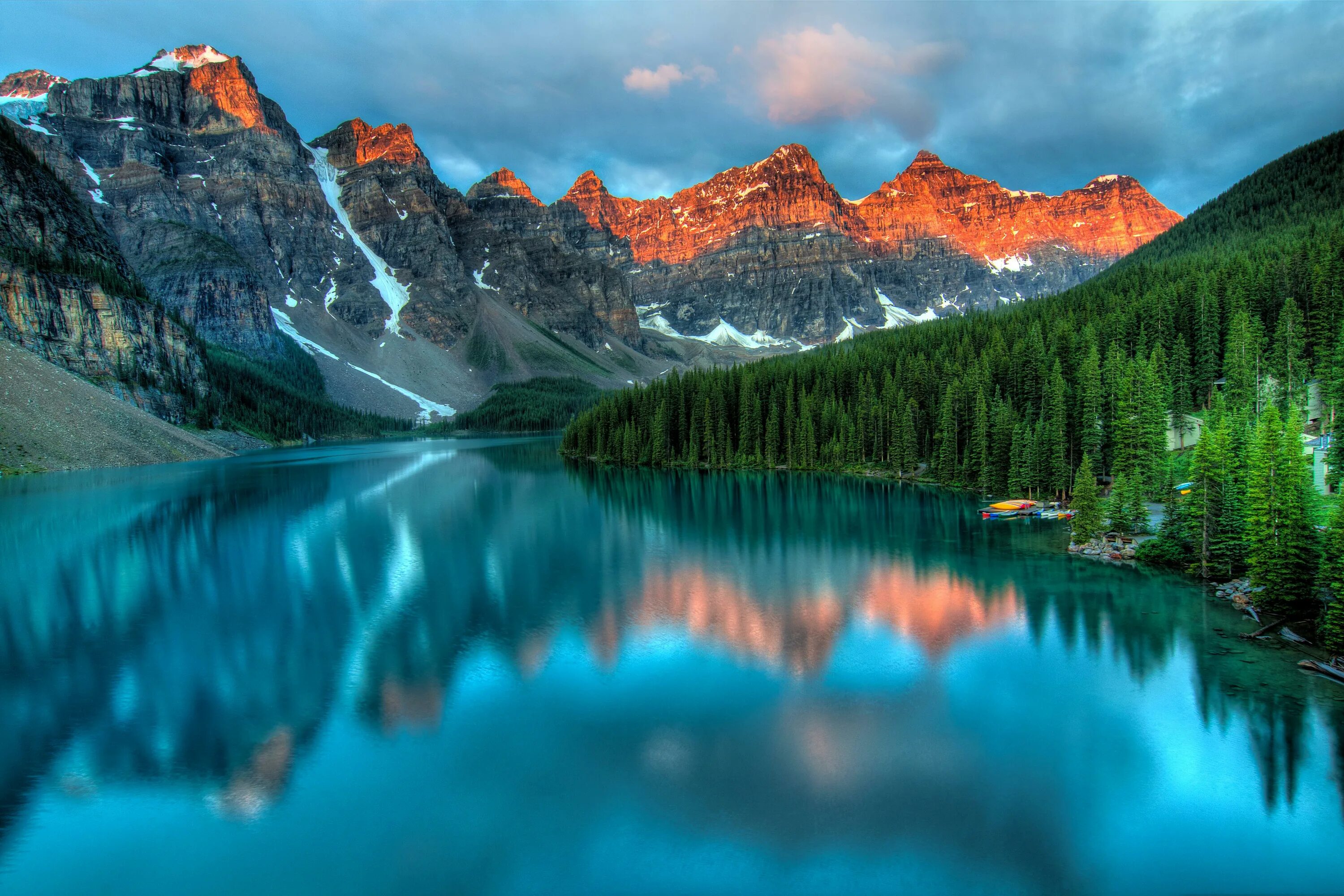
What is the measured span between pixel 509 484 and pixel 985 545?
5188 centimetres

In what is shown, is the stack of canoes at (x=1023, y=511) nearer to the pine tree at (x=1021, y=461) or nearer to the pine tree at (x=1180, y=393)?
the pine tree at (x=1021, y=461)

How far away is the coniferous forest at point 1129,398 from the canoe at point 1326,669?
383cm

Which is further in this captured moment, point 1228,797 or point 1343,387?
point 1343,387

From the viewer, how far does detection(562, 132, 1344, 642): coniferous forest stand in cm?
3052

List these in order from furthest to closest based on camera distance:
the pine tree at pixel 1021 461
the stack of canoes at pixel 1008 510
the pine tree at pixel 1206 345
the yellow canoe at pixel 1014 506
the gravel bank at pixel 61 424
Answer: the gravel bank at pixel 61 424, the pine tree at pixel 1206 345, the pine tree at pixel 1021 461, the yellow canoe at pixel 1014 506, the stack of canoes at pixel 1008 510

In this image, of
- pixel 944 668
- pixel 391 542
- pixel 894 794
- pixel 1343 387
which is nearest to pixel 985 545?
pixel 944 668

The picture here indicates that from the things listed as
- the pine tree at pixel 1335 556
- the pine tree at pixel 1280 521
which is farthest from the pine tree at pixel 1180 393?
the pine tree at pixel 1335 556

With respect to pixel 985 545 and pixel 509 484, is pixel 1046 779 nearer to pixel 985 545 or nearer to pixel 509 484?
pixel 985 545

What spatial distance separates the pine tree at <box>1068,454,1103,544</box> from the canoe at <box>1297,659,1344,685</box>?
56.3 ft

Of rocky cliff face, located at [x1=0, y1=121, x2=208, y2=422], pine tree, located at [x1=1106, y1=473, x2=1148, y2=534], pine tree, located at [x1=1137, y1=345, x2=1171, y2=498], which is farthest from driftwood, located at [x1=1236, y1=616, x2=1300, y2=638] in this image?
rocky cliff face, located at [x1=0, y1=121, x2=208, y2=422]

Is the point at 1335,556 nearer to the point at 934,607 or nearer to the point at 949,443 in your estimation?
the point at 934,607

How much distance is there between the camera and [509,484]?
7819 centimetres

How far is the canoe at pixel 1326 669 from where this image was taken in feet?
64.5

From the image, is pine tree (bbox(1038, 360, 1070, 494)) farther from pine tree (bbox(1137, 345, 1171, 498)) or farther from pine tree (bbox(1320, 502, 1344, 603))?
pine tree (bbox(1320, 502, 1344, 603))
